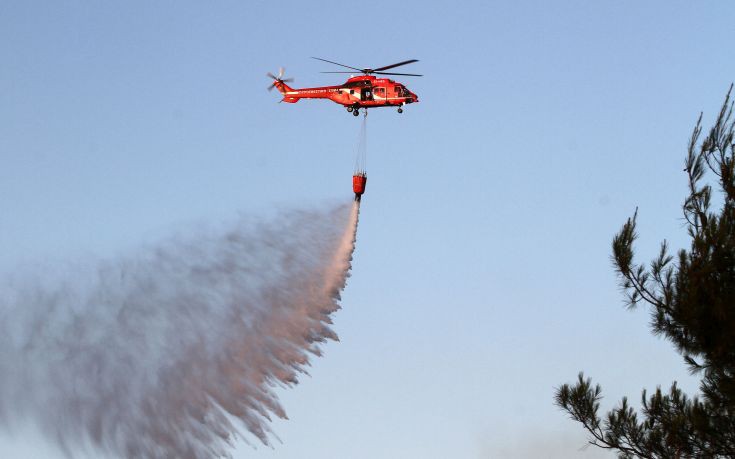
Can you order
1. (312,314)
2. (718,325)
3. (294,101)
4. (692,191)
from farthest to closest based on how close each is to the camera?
1. (294,101)
2. (312,314)
3. (692,191)
4. (718,325)

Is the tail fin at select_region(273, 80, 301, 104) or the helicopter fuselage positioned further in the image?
the tail fin at select_region(273, 80, 301, 104)

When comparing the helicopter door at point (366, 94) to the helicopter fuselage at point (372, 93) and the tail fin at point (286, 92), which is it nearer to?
the helicopter fuselage at point (372, 93)

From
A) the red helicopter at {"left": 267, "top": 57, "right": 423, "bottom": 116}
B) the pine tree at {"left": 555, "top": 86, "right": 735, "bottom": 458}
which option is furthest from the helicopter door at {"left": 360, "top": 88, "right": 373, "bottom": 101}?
the pine tree at {"left": 555, "top": 86, "right": 735, "bottom": 458}

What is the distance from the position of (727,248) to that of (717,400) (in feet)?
14.4

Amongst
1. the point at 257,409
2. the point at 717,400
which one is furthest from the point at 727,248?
the point at 257,409

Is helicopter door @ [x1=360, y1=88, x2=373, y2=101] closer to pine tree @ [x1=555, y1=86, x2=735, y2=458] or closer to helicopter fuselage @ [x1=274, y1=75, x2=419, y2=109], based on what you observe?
helicopter fuselage @ [x1=274, y1=75, x2=419, y2=109]

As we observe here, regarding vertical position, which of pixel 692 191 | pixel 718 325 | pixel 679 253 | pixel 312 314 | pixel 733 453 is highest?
pixel 312 314

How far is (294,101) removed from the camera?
221ft

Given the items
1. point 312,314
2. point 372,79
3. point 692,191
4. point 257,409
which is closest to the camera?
point 692,191

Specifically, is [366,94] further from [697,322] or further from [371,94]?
[697,322]

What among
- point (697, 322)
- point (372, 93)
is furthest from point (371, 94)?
point (697, 322)

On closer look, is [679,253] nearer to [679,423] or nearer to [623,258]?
[623,258]

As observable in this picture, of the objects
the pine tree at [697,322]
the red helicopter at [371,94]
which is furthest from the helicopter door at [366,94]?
the pine tree at [697,322]

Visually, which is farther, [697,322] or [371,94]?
[371,94]
